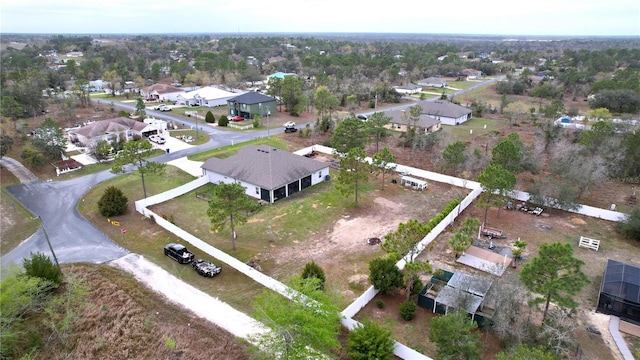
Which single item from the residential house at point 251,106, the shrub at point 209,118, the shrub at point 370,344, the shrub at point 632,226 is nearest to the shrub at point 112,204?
the shrub at point 370,344

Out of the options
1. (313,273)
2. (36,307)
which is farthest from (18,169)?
(313,273)

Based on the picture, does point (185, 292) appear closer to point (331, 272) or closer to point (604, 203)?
point (331, 272)

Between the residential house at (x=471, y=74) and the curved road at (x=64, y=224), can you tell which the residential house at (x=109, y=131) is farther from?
the residential house at (x=471, y=74)

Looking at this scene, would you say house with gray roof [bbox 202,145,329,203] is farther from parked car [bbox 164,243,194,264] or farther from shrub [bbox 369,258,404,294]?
shrub [bbox 369,258,404,294]

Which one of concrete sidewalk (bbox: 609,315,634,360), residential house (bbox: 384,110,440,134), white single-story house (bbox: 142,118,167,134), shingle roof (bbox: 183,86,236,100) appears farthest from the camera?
shingle roof (bbox: 183,86,236,100)

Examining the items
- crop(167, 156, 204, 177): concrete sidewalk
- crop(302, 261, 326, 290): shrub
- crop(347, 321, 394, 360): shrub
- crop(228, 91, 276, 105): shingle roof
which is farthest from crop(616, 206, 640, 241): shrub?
crop(228, 91, 276, 105): shingle roof

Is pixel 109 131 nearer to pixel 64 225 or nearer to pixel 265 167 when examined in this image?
pixel 64 225
